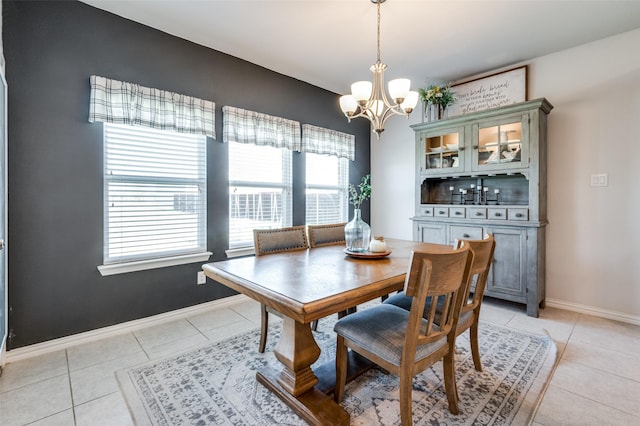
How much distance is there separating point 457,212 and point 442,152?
2.48ft

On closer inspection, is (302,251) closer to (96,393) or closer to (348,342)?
(348,342)

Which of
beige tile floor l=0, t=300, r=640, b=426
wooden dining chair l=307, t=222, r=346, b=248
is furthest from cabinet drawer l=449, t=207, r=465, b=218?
wooden dining chair l=307, t=222, r=346, b=248

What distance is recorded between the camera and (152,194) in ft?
9.09

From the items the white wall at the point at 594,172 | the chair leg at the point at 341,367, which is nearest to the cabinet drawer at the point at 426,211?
the white wall at the point at 594,172

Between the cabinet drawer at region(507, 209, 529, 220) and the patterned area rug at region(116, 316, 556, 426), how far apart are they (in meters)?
1.21

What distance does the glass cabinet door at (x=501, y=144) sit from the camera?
303cm

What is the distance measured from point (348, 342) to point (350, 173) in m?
3.31

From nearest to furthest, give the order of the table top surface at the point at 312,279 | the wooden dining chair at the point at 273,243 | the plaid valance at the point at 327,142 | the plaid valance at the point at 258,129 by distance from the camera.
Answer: the table top surface at the point at 312,279
the wooden dining chair at the point at 273,243
the plaid valance at the point at 258,129
the plaid valance at the point at 327,142

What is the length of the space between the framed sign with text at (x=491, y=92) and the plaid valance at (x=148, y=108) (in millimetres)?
2982

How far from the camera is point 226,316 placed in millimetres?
2975

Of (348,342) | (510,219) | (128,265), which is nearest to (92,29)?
(128,265)

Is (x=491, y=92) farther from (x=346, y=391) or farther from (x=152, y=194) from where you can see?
(x=152, y=194)

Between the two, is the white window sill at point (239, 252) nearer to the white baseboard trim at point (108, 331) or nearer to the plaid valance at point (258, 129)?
the white baseboard trim at point (108, 331)

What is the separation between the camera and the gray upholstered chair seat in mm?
1419
